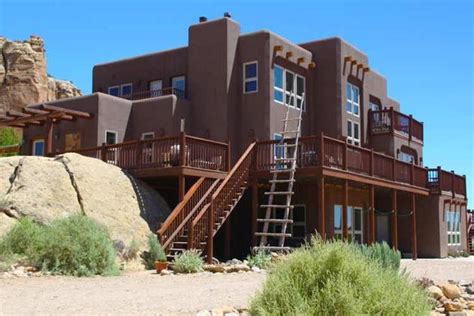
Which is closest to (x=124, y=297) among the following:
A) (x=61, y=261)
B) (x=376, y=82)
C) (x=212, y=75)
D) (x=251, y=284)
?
(x=251, y=284)

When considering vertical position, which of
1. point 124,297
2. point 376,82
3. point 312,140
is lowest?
point 124,297

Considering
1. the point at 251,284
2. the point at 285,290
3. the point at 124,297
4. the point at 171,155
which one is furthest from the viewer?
the point at 171,155

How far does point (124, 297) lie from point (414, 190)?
65.7ft

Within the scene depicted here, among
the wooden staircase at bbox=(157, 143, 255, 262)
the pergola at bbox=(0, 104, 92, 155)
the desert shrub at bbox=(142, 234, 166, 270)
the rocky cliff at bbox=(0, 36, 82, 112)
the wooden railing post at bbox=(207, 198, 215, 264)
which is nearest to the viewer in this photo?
the desert shrub at bbox=(142, 234, 166, 270)

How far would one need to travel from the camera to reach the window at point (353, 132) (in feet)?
100

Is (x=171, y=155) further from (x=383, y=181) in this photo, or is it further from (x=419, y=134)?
(x=419, y=134)

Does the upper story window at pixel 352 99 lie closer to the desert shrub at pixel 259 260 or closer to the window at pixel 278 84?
the window at pixel 278 84

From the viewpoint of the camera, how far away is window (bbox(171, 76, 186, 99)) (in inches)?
1123

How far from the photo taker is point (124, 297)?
10.9m

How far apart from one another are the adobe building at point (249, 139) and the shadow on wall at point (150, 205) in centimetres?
49

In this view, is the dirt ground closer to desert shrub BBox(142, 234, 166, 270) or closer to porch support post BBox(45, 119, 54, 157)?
desert shrub BBox(142, 234, 166, 270)

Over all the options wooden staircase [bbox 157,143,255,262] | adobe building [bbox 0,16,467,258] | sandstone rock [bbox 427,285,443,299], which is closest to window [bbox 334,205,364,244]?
adobe building [bbox 0,16,467,258]

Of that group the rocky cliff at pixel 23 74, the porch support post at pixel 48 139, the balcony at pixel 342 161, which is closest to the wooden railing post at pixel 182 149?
the balcony at pixel 342 161

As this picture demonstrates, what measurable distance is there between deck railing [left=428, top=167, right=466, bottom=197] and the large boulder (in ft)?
52.2
